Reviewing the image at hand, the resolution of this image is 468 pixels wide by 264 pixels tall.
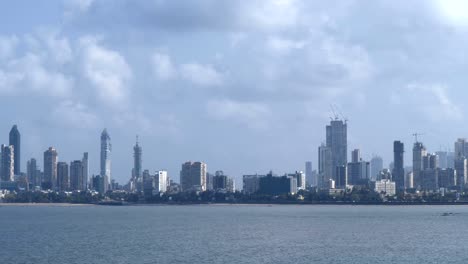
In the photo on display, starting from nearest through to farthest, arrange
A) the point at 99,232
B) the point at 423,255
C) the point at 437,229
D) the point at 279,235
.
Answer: the point at 423,255, the point at 279,235, the point at 99,232, the point at 437,229

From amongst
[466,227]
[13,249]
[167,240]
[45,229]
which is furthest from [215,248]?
[466,227]

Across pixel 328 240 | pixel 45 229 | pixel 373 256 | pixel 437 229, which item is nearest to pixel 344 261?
pixel 373 256

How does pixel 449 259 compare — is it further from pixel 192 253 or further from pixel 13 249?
pixel 13 249

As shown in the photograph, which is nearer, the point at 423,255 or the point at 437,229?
the point at 423,255

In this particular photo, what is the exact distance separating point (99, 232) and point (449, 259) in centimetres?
5846

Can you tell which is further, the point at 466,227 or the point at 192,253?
the point at 466,227

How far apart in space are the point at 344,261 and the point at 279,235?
118ft

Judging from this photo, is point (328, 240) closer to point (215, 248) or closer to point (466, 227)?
point (215, 248)

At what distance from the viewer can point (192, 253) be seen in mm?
93500

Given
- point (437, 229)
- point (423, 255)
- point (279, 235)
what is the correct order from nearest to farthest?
1. point (423, 255)
2. point (279, 235)
3. point (437, 229)

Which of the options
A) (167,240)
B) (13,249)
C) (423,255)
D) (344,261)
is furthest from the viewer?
(167,240)

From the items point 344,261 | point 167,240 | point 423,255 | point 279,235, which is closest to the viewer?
point 344,261

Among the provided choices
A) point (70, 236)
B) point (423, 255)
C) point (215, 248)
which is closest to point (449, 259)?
point (423, 255)

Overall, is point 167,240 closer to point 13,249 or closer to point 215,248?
point 215,248
